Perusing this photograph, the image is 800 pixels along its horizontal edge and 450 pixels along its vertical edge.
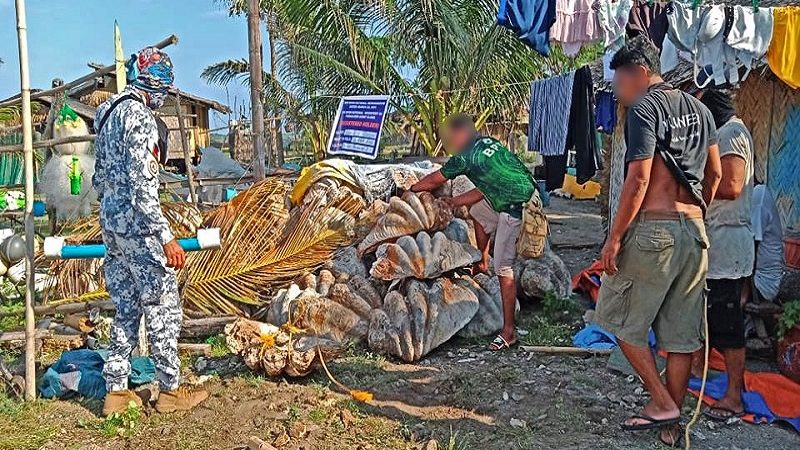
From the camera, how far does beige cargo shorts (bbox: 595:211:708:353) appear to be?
3543 mm

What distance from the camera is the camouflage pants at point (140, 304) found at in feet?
13.5

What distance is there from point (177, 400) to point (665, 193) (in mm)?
3166

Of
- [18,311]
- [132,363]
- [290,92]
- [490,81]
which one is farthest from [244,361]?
[290,92]

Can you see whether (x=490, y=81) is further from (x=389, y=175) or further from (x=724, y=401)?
(x=724, y=401)

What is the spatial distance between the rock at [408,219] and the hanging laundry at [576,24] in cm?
197

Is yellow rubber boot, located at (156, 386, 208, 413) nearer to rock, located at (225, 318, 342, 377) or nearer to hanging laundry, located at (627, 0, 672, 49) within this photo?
rock, located at (225, 318, 342, 377)

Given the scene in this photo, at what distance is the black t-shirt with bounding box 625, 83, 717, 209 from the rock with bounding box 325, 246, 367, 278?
3161mm

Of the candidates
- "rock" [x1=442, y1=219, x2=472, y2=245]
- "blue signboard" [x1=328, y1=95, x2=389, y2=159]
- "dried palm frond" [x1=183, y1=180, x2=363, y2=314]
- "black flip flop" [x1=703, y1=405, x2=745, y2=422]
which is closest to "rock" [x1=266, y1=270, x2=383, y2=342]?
"dried palm frond" [x1=183, y1=180, x2=363, y2=314]

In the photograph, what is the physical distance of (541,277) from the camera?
6.27m

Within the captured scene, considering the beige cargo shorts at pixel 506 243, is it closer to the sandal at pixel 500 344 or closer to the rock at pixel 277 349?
the sandal at pixel 500 344

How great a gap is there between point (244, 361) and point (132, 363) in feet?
2.52

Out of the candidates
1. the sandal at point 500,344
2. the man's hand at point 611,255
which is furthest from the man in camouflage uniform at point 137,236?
the man's hand at point 611,255

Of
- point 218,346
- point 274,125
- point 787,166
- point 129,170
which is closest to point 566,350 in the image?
point 218,346

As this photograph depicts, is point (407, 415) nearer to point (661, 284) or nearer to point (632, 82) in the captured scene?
point (661, 284)
